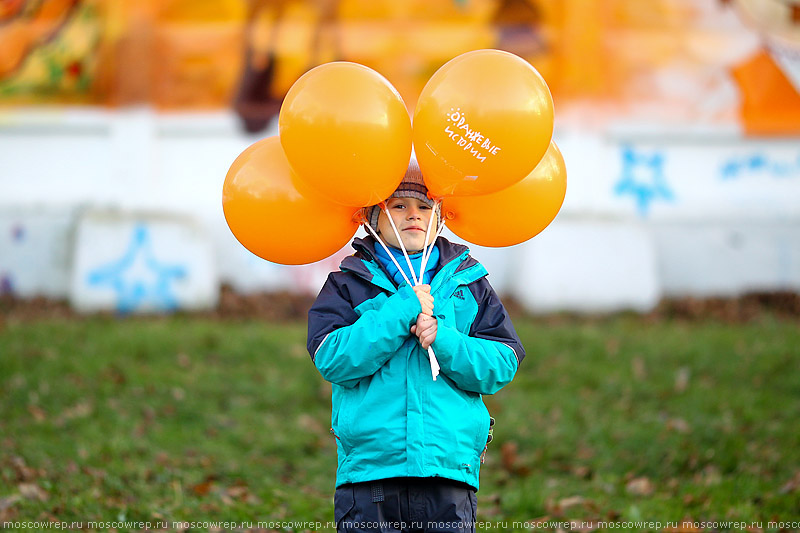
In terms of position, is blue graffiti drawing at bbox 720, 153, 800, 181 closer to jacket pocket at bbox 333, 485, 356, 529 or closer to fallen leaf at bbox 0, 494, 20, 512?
jacket pocket at bbox 333, 485, 356, 529

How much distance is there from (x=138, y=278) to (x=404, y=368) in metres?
6.24

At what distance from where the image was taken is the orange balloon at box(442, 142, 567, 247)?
118 inches

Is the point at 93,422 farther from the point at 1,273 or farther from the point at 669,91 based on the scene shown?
the point at 669,91

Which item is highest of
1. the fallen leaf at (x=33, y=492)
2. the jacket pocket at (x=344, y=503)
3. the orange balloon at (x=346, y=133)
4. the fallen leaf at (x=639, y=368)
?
the orange balloon at (x=346, y=133)

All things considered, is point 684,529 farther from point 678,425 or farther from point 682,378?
point 682,378

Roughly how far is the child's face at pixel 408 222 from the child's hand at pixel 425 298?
0.20 metres

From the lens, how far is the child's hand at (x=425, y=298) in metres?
2.72

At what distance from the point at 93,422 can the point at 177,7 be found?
573 centimetres

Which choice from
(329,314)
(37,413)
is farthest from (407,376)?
(37,413)


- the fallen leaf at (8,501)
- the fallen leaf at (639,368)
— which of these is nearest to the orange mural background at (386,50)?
the fallen leaf at (639,368)

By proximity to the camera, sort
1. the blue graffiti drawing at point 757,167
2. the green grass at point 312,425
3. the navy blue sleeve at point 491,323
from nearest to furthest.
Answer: the navy blue sleeve at point 491,323 → the green grass at point 312,425 → the blue graffiti drawing at point 757,167

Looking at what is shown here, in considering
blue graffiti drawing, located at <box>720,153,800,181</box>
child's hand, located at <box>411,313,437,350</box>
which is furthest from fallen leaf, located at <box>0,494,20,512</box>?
blue graffiti drawing, located at <box>720,153,800,181</box>

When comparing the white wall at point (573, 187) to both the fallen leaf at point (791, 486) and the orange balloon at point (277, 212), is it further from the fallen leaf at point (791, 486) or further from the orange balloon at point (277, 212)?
the orange balloon at point (277, 212)

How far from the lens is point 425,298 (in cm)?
275
